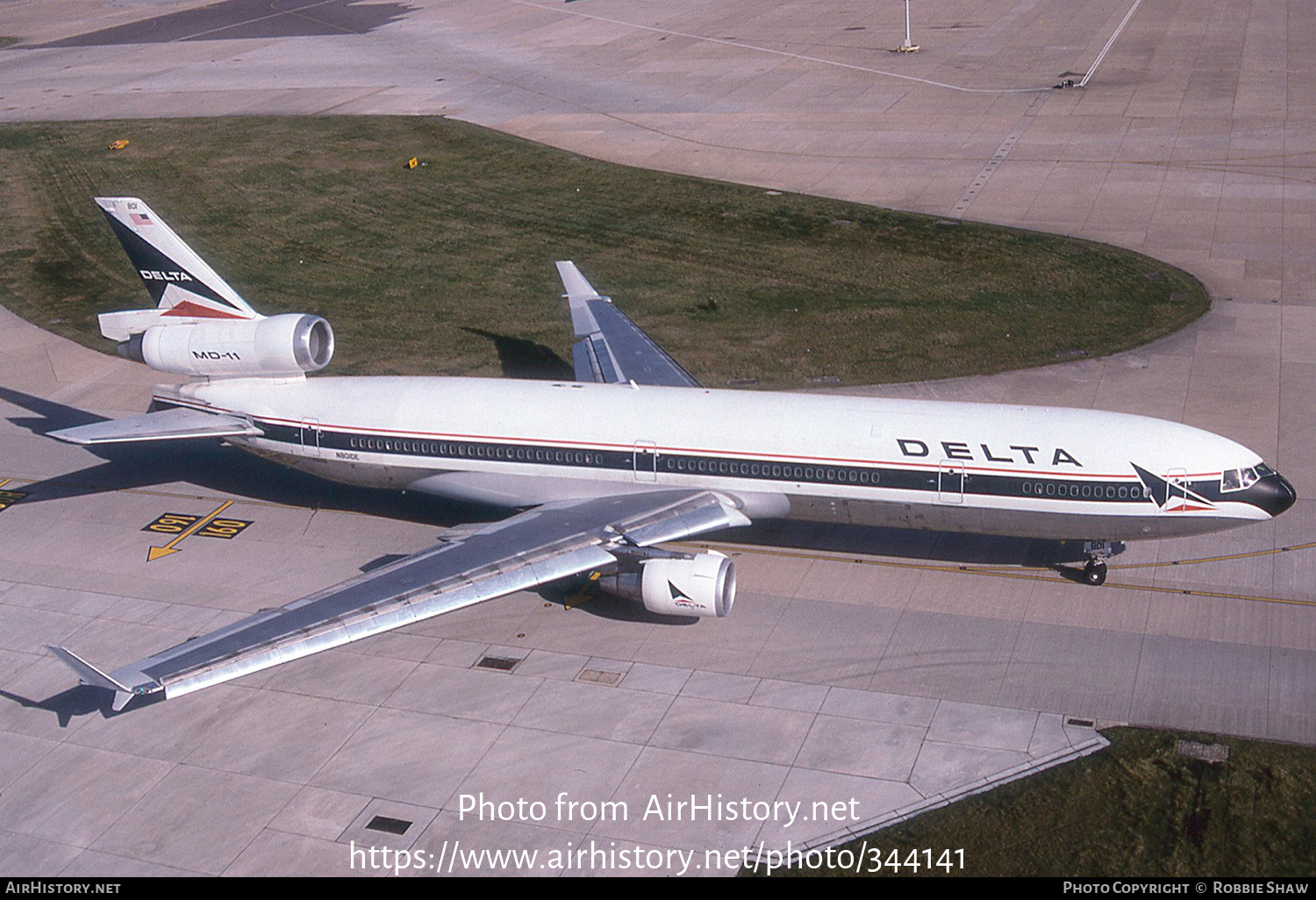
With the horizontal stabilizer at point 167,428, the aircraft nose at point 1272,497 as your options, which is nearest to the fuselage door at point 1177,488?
the aircraft nose at point 1272,497

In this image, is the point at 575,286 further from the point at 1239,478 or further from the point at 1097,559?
the point at 1239,478

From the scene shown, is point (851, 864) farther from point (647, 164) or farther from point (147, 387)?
point (647, 164)

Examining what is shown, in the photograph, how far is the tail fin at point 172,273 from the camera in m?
35.7

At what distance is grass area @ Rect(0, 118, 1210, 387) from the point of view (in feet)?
153

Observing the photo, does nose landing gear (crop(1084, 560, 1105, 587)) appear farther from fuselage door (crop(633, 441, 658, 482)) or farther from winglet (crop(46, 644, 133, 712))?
winglet (crop(46, 644, 133, 712))

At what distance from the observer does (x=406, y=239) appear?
197 feet

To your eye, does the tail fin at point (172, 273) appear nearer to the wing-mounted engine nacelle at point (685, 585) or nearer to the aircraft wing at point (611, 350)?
the aircraft wing at point (611, 350)

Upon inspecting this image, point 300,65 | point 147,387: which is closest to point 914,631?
point 147,387

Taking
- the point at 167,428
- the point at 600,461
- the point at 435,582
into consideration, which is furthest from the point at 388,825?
the point at 167,428

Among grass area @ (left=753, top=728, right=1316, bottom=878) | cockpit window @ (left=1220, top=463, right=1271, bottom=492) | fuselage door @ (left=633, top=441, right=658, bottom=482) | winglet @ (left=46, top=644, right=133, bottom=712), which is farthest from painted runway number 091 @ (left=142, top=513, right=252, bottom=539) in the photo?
cockpit window @ (left=1220, top=463, right=1271, bottom=492)

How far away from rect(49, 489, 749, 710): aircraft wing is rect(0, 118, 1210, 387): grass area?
13.5 m

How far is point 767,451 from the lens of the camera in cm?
3167

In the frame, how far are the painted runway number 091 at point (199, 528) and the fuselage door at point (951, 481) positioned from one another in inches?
841

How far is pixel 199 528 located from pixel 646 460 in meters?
15.0
